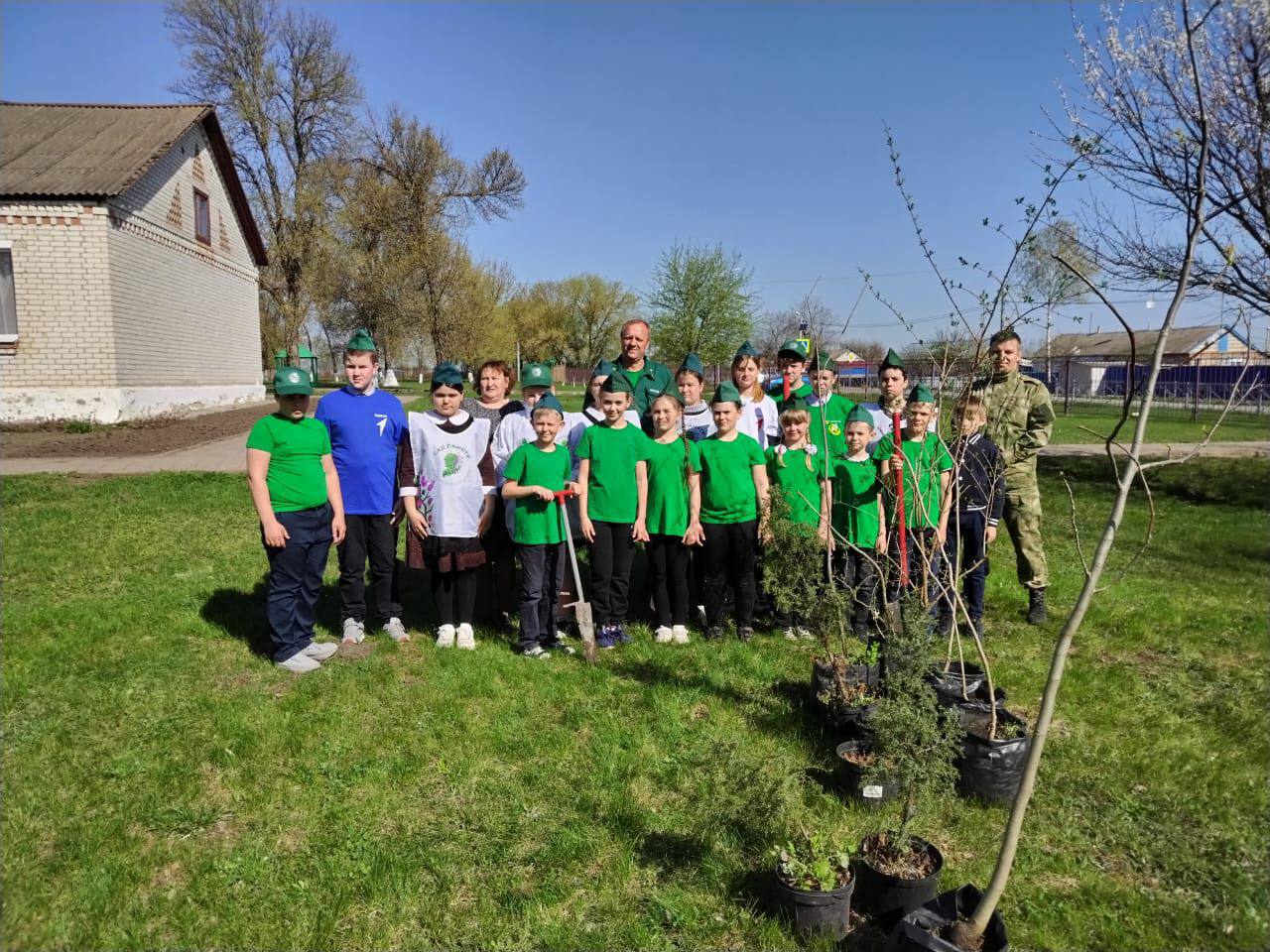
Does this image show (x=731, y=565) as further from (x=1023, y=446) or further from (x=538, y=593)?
(x=1023, y=446)

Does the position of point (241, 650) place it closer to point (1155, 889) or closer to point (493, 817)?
point (493, 817)

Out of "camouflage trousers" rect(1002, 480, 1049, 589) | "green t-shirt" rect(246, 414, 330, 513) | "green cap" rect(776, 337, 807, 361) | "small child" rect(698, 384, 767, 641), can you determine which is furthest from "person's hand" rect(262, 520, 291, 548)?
"camouflage trousers" rect(1002, 480, 1049, 589)

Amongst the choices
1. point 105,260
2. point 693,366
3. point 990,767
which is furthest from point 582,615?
point 105,260

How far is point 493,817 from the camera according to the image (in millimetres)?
3492

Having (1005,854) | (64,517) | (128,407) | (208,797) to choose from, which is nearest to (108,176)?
(128,407)

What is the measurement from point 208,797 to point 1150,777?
4.73 metres

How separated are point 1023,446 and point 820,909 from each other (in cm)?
466

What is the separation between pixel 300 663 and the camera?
5125 mm

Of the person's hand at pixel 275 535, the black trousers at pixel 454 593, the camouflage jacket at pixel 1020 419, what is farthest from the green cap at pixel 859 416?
the person's hand at pixel 275 535

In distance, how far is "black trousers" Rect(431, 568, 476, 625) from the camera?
222 inches

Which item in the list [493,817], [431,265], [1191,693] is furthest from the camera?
[431,265]

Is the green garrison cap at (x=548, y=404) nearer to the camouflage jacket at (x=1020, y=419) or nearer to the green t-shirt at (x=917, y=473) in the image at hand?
the green t-shirt at (x=917, y=473)

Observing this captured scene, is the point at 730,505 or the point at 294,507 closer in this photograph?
the point at 294,507

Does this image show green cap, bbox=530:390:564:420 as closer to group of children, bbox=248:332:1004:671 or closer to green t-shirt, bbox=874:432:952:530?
group of children, bbox=248:332:1004:671
